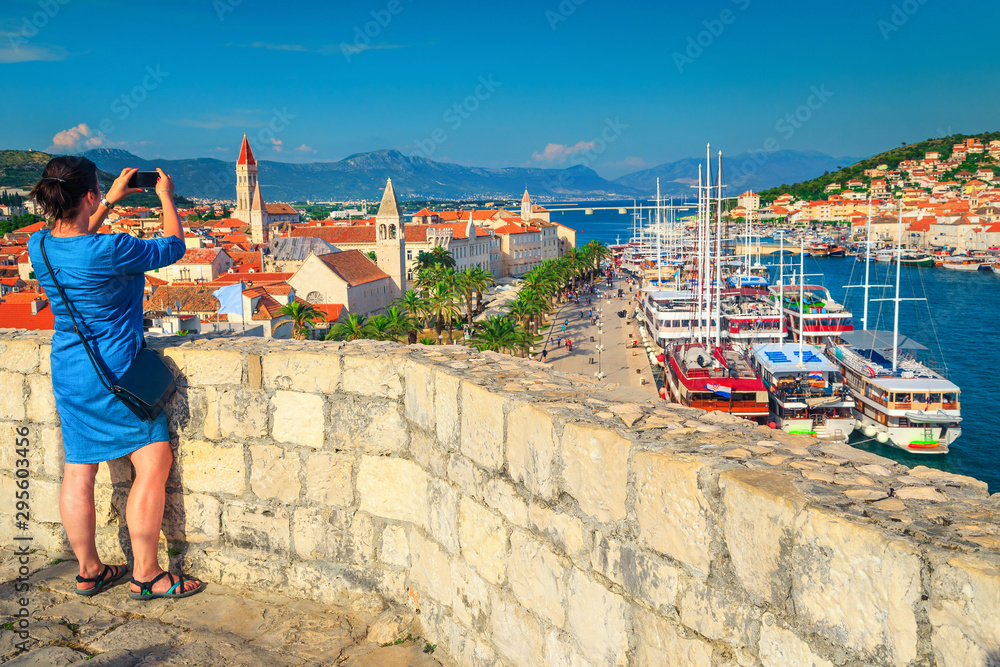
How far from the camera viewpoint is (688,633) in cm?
215

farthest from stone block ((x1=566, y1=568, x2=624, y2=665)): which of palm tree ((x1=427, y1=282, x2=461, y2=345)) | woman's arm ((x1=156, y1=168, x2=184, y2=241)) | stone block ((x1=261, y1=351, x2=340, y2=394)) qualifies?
palm tree ((x1=427, y1=282, x2=461, y2=345))

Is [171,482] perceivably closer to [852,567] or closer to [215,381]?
[215,381]

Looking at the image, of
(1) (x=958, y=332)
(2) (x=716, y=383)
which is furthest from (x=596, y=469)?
(1) (x=958, y=332)

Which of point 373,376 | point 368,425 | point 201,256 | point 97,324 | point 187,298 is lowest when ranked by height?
point 187,298

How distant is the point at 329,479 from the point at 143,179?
1.80m

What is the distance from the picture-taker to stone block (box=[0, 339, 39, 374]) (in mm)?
4043

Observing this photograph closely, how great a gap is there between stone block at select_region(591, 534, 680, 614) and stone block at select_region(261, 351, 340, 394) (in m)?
1.75

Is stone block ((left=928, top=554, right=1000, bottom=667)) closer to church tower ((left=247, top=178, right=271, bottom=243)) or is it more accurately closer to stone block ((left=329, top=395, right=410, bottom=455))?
stone block ((left=329, top=395, right=410, bottom=455))

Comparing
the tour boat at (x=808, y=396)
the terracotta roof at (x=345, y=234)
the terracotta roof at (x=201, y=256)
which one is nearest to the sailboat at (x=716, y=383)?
the tour boat at (x=808, y=396)

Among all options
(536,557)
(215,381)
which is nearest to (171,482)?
(215,381)

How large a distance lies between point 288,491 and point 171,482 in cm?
71

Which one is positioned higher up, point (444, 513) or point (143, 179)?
point (143, 179)

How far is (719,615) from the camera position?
206 cm

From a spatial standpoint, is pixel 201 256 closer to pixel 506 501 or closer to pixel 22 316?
pixel 22 316
